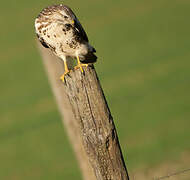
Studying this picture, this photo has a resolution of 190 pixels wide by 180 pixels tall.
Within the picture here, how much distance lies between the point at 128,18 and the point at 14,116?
766cm

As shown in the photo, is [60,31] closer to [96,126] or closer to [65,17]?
[65,17]

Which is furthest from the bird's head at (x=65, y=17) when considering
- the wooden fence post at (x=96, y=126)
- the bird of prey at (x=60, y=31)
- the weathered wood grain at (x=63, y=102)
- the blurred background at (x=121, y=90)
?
the blurred background at (x=121, y=90)

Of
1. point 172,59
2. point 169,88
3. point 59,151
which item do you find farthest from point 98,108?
point 172,59

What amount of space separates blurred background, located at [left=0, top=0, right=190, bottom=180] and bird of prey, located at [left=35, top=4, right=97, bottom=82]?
1478 millimetres

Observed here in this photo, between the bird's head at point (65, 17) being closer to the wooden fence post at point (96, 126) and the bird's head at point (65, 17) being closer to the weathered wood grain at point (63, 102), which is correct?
the weathered wood grain at point (63, 102)

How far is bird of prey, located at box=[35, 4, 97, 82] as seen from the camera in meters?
4.53

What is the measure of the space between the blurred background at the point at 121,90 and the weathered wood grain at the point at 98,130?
0.78 ft

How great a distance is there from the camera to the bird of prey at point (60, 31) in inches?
178

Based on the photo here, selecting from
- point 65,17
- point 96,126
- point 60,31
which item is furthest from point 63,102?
point 96,126

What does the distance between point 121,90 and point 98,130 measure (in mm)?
7948

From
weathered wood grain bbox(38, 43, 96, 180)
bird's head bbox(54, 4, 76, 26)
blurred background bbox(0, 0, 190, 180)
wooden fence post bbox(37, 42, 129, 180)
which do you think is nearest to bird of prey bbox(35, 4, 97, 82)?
bird's head bbox(54, 4, 76, 26)

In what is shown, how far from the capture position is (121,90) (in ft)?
36.9

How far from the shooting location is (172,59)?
488 inches

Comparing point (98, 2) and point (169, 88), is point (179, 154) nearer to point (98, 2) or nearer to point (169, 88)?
point (169, 88)
